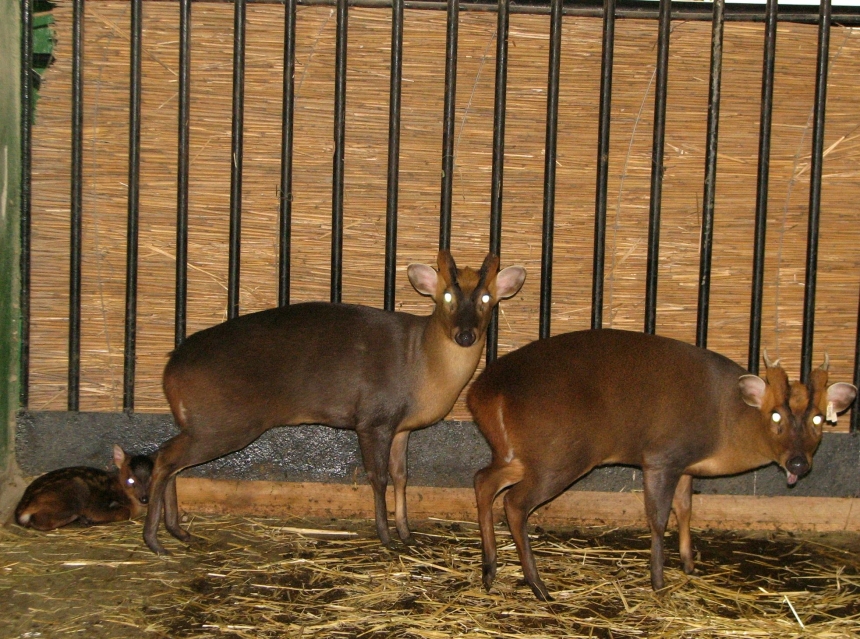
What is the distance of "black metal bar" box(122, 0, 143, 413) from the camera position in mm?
6574

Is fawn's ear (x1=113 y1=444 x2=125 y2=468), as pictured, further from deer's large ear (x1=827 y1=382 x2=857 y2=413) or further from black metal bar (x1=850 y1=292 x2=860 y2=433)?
black metal bar (x1=850 y1=292 x2=860 y2=433)

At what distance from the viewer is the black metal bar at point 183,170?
21.6 ft

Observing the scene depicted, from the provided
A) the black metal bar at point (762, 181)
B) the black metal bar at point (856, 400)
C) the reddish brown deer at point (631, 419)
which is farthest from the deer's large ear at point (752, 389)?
the black metal bar at point (856, 400)

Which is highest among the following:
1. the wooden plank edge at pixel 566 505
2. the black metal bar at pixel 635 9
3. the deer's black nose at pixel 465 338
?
the black metal bar at pixel 635 9

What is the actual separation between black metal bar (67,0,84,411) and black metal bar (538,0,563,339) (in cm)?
301

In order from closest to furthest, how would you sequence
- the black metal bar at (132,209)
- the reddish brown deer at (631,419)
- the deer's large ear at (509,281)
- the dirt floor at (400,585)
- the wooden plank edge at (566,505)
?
the dirt floor at (400,585), the reddish brown deer at (631,419), the deer's large ear at (509,281), the black metal bar at (132,209), the wooden plank edge at (566,505)

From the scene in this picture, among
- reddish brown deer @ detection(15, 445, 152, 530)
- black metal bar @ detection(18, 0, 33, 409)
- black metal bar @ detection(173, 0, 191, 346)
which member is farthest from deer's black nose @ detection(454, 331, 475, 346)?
black metal bar @ detection(18, 0, 33, 409)

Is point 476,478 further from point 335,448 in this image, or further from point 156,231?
point 156,231

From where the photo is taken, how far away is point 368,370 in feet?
20.9

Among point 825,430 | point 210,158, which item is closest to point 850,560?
point 825,430

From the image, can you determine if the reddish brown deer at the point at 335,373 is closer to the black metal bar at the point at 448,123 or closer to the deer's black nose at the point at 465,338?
the deer's black nose at the point at 465,338

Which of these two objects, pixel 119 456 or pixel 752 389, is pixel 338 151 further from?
pixel 752 389

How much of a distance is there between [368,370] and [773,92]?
3.20m

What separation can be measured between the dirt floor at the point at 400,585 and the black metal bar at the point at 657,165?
1546 millimetres
